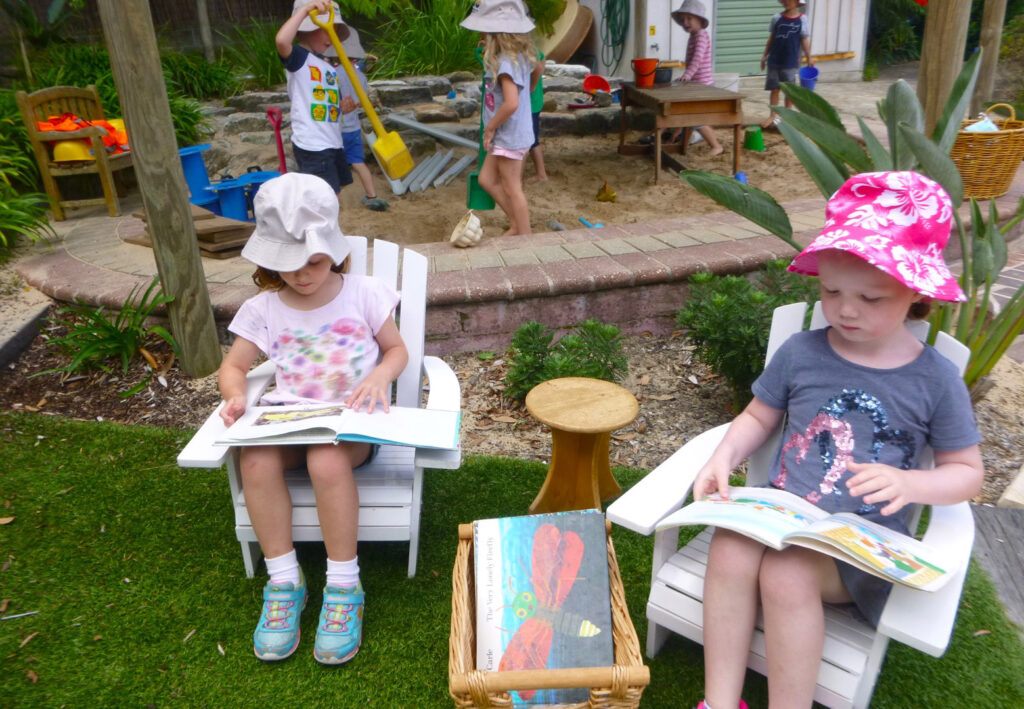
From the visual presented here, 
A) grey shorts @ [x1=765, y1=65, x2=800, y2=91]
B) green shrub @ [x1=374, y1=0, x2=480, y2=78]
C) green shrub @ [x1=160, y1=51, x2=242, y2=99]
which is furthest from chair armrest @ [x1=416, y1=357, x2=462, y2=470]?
green shrub @ [x1=374, y1=0, x2=480, y2=78]

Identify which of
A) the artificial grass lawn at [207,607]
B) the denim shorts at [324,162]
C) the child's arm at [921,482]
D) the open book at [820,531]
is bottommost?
the artificial grass lawn at [207,607]

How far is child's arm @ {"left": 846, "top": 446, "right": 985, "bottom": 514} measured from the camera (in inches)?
63.3

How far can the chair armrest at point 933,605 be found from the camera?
4.89ft

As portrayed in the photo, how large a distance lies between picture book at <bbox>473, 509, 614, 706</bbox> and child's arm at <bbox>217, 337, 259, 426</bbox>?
0.81 m

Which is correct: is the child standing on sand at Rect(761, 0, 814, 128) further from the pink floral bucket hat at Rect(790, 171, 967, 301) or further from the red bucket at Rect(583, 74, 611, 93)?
the pink floral bucket hat at Rect(790, 171, 967, 301)

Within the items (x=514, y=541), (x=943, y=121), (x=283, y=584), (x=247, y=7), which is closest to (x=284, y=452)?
(x=283, y=584)

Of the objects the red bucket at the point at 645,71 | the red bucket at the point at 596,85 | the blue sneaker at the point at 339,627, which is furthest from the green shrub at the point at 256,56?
the blue sneaker at the point at 339,627

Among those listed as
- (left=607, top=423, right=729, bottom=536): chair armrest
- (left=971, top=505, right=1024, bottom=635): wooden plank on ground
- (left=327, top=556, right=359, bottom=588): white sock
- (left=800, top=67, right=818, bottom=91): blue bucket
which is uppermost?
(left=800, top=67, right=818, bottom=91): blue bucket

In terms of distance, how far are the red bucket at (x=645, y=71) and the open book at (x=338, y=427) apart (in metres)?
5.31

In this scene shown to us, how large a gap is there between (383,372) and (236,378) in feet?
1.51

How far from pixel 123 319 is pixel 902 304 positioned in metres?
3.29

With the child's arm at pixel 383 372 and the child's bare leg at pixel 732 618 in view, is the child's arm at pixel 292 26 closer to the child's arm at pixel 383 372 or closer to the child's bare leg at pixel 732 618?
the child's arm at pixel 383 372

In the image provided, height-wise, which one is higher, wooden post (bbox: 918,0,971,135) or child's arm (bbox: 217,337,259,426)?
wooden post (bbox: 918,0,971,135)

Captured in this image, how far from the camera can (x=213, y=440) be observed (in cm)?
212
